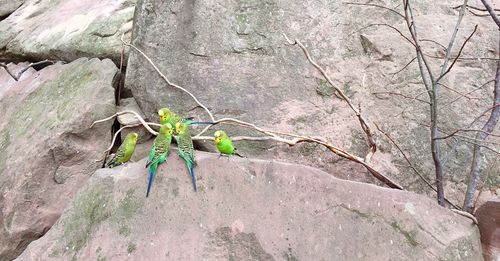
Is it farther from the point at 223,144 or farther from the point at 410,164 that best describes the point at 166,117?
the point at 410,164

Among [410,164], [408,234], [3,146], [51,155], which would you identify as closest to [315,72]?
[410,164]

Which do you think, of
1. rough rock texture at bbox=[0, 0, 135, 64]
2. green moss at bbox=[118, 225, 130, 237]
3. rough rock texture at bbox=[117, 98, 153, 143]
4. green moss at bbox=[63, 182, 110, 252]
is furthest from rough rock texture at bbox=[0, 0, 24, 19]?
green moss at bbox=[118, 225, 130, 237]

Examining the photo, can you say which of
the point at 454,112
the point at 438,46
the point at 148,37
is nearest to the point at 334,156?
the point at 454,112

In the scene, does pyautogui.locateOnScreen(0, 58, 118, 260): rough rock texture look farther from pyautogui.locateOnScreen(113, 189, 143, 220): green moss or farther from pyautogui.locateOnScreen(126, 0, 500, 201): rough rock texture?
pyautogui.locateOnScreen(113, 189, 143, 220): green moss

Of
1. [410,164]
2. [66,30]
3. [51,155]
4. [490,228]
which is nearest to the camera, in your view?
[490,228]

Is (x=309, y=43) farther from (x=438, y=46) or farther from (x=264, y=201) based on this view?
(x=264, y=201)

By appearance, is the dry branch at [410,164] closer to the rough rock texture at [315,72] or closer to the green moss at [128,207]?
the rough rock texture at [315,72]
